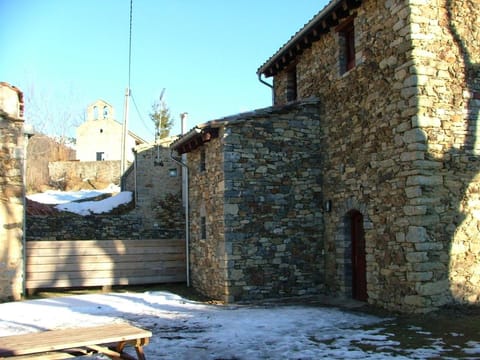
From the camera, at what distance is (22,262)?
10594mm

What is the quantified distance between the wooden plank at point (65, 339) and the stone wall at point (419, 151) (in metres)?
5.16

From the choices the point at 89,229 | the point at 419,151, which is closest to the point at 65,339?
the point at 419,151

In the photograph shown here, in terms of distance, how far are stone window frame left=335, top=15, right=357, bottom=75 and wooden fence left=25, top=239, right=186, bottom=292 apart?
658 cm

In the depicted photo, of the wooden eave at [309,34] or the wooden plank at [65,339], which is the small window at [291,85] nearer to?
the wooden eave at [309,34]

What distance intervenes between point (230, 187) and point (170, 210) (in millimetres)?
9510

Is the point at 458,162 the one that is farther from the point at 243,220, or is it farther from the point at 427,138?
the point at 243,220

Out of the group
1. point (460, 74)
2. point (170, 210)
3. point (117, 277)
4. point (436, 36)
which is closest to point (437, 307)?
point (460, 74)

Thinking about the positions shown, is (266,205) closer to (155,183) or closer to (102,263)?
(102,263)

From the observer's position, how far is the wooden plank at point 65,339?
13.1 ft

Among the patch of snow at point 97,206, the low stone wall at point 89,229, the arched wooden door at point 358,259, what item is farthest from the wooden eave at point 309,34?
the patch of snow at point 97,206

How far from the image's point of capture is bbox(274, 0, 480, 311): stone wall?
7.86m

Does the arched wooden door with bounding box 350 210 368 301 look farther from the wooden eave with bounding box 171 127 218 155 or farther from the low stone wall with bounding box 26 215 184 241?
the low stone wall with bounding box 26 215 184 241

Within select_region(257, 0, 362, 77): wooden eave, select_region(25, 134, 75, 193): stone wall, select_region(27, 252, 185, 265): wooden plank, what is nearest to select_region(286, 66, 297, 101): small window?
select_region(257, 0, 362, 77): wooden eave

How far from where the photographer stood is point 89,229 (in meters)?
16.6
